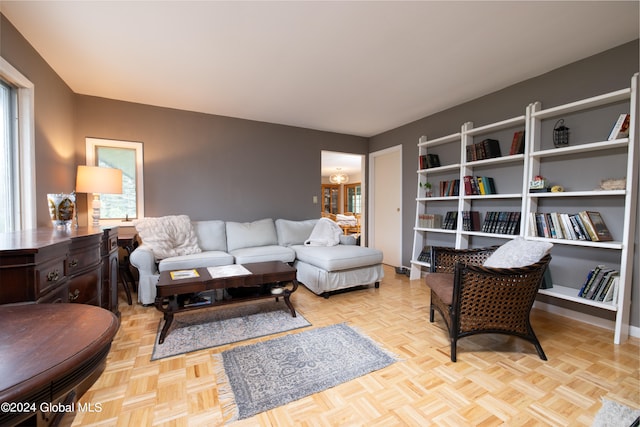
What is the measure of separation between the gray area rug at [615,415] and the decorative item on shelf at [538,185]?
172cm

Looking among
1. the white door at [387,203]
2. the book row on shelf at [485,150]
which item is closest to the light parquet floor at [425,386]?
the book row on shelf at [485,150]

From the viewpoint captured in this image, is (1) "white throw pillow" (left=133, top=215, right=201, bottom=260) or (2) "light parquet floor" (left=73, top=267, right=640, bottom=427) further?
(1) "white throw pillow" (left=133, top=215, right=201, bottom=260)

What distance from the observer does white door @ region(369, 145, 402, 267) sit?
451 cm

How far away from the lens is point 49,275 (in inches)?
50.3

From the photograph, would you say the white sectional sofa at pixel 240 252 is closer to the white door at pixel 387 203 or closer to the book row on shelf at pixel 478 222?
the book row on shelf at pixel 478 222

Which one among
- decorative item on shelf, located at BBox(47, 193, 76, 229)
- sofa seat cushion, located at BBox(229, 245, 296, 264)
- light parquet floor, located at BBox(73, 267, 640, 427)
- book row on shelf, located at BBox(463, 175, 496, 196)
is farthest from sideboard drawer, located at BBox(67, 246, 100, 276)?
book row on shelf, located at BBox(463, 175, 496, 196)

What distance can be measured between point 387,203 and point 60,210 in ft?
13.5

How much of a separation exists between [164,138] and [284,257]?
223 centimetres

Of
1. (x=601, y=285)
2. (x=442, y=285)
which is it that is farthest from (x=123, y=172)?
(x=601, y=285)

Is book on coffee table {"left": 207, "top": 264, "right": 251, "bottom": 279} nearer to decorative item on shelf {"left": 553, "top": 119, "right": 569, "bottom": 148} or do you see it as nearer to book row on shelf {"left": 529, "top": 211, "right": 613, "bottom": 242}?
book row on shelf {"left": 529, "top": 211, "right": 613, "bottom": 242}

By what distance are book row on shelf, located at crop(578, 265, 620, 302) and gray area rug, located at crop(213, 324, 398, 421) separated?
1.75 metres

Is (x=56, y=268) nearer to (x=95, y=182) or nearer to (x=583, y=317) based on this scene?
(x=95, y=182)

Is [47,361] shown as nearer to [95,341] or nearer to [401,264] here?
[95,341]

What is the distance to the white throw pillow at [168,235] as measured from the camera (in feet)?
9.85
